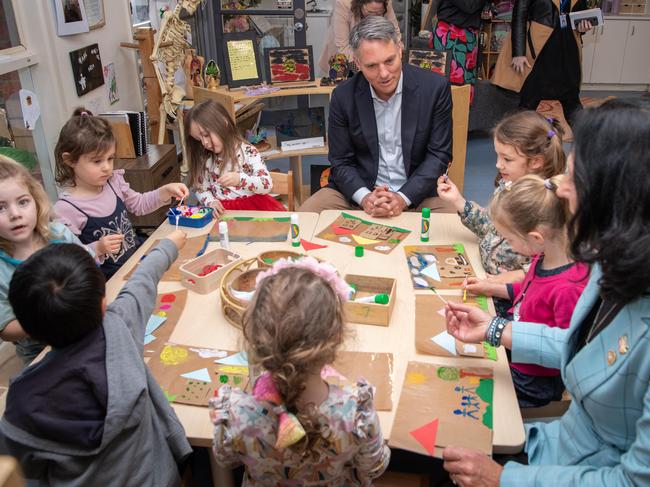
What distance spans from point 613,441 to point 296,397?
2.23ft

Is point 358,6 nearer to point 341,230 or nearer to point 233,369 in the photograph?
point 341,230

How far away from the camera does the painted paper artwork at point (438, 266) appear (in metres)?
1.87

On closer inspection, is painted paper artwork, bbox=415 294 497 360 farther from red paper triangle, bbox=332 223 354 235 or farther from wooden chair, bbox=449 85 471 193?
wooden chair, bbox=449 85 471 193

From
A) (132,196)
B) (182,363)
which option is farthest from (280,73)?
(182,363)

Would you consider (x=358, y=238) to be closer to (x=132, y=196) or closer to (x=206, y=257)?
(x=206, y=257)

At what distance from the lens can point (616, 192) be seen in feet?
3.41

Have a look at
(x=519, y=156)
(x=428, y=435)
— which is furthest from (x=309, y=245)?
(x=428, y=435)

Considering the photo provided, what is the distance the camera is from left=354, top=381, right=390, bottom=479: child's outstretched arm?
1.11 m

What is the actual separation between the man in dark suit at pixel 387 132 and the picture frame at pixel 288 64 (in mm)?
1513

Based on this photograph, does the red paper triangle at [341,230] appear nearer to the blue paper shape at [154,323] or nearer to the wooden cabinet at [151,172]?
the blue paper shape at [154,323]

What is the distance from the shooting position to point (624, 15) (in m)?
7.17

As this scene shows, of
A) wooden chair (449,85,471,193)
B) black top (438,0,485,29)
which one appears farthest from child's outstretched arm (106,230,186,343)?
black top (438,0,485,29)

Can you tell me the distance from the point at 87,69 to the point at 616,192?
3.33 metres

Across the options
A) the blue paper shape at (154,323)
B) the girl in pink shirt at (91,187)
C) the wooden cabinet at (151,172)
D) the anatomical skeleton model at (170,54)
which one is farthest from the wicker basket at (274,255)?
the anatomical skeleton model at (170,54)
